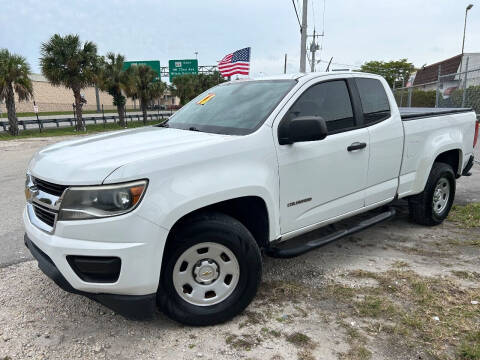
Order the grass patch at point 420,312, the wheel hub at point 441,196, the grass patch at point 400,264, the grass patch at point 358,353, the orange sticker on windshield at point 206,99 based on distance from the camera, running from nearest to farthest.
Answer: the grass patch at point 358,353
the grass patch at point 420,312
the grass patch at point 400,264
the orange sticker on windshield at point 206,99
the wheel hub at point 441,196

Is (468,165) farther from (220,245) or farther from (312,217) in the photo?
(220,245)

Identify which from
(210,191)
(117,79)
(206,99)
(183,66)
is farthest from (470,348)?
(183,66)

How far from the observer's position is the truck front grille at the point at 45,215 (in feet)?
8.15

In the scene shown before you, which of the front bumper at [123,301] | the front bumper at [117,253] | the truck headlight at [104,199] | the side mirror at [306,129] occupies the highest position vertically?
the side mirror at [306,129]

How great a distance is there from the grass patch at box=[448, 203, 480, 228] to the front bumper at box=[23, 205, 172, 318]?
4.11 meters

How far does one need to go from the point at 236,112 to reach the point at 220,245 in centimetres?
121

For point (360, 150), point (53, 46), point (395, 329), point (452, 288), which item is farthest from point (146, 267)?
point (53, 46)

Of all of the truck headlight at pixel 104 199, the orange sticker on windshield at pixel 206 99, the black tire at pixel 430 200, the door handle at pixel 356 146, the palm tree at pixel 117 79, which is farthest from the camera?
the palm tree at pixel 117 79

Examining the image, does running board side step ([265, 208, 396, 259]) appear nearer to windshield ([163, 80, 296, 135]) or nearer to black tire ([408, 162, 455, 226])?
black tire ([408, 162, 455, 226])

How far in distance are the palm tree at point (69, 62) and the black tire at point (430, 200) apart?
855 inches

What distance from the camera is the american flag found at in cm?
1873

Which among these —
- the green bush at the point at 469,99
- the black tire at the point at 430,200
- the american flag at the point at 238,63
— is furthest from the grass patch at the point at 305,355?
the american flag at the point at 238,63

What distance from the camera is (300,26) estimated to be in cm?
1602

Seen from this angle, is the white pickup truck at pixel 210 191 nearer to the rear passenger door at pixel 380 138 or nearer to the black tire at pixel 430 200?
the rear passenger door at pixel 380 138
